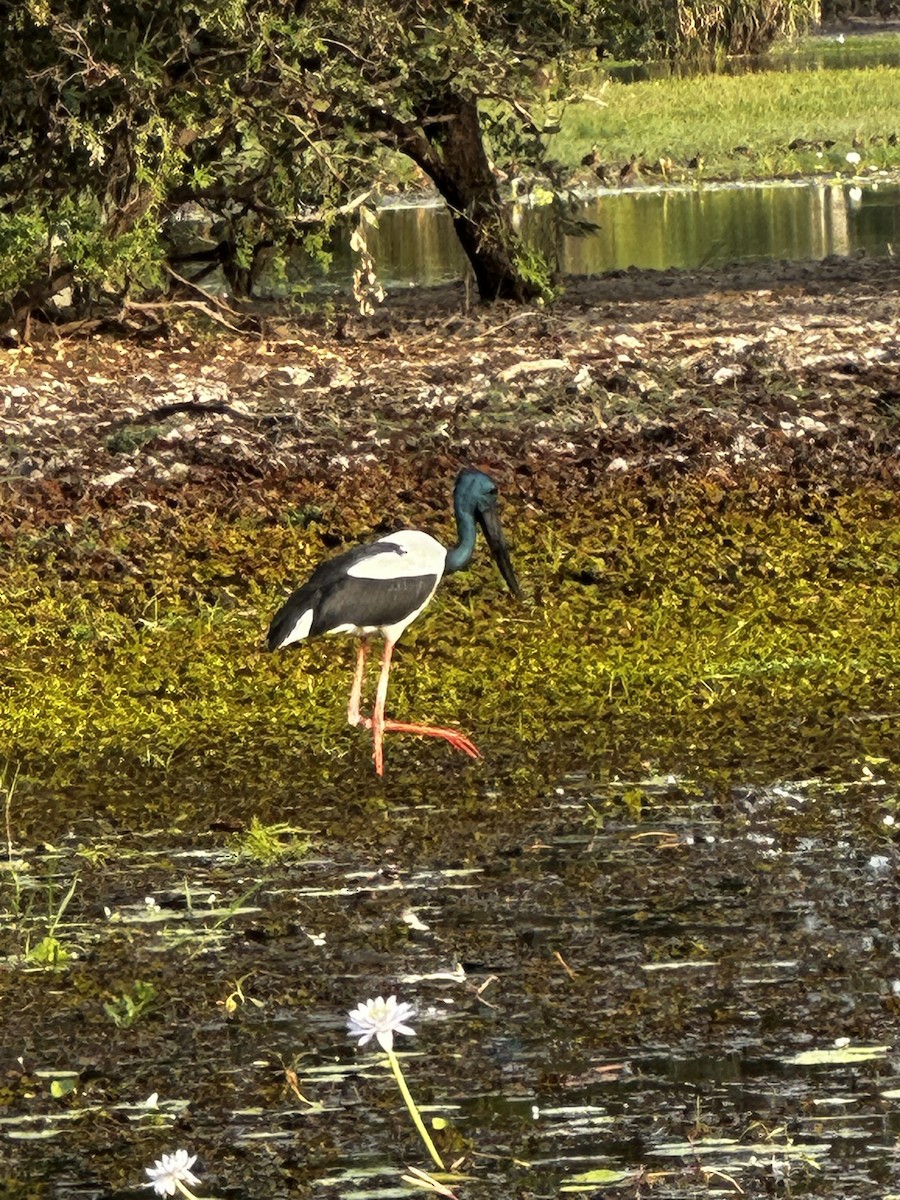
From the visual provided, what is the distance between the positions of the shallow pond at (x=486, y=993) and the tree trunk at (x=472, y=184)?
34.4 ft

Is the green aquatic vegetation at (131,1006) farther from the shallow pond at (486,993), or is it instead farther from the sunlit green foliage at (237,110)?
the sunlit green foliage at (237,110)

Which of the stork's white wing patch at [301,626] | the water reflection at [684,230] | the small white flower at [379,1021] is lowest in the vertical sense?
the water reflection at [684,230]

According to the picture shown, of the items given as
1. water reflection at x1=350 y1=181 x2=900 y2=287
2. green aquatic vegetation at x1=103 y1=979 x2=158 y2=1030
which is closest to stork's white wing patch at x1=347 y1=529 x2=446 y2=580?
green aquatic vegetation at x1=103 y1=979 x2=158 y2=1030

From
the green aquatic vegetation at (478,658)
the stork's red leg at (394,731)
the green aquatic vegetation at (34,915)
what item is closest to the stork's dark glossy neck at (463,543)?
the green aquatic vegetation at (478,658)

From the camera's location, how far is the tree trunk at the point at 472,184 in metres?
17.2

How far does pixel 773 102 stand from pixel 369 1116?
36.6 meters

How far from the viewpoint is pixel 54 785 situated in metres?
7.62

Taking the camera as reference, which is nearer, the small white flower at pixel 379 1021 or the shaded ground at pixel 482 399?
the small white flower at pixel 379 1021

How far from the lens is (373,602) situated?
8062mm

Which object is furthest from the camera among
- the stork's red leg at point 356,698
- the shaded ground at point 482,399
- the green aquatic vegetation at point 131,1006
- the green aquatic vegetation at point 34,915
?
the shaded ground at point 482,399

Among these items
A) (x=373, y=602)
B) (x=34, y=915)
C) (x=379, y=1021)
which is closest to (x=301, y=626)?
(x=373, y=602)

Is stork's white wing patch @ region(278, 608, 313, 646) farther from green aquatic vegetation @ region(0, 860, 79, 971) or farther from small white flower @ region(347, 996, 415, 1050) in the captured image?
small white flower @ region(347, 996, 415, 1050)

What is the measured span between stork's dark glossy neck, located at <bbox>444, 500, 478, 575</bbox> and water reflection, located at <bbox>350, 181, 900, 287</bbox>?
10911mm

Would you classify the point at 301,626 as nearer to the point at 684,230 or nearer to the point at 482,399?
the point at 482,399
